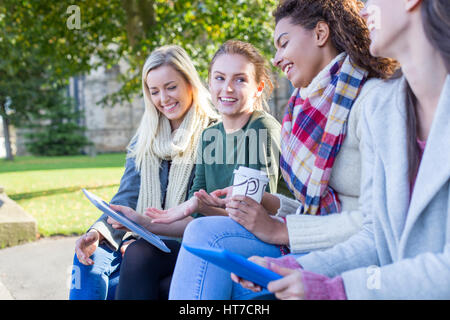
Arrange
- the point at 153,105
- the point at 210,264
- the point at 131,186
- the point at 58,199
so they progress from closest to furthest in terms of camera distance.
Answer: the point at 210,264
the point at 131,186
the point at 153,105
the point at 58,199

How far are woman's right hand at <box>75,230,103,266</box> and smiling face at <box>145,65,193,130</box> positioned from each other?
725 mm

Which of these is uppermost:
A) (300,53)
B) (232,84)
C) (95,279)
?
(300,53)

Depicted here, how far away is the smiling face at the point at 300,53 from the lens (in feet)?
5.70

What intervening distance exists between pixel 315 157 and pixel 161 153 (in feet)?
3.33

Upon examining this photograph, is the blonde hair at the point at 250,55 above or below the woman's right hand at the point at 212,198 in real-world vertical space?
above

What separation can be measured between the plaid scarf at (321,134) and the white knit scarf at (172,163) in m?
0.79

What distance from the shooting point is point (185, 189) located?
2381 mm

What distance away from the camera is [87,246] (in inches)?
82.6

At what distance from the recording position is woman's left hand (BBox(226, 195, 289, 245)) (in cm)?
159

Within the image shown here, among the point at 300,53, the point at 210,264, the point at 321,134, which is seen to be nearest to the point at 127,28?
the point at 300,53

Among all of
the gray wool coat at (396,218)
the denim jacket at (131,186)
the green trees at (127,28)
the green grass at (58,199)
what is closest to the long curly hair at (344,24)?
the gray wool coat at (396,218)

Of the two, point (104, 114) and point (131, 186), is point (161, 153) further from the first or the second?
point (104, 114)

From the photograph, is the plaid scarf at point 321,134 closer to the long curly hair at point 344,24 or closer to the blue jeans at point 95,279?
the long curly hair at point 344,24
